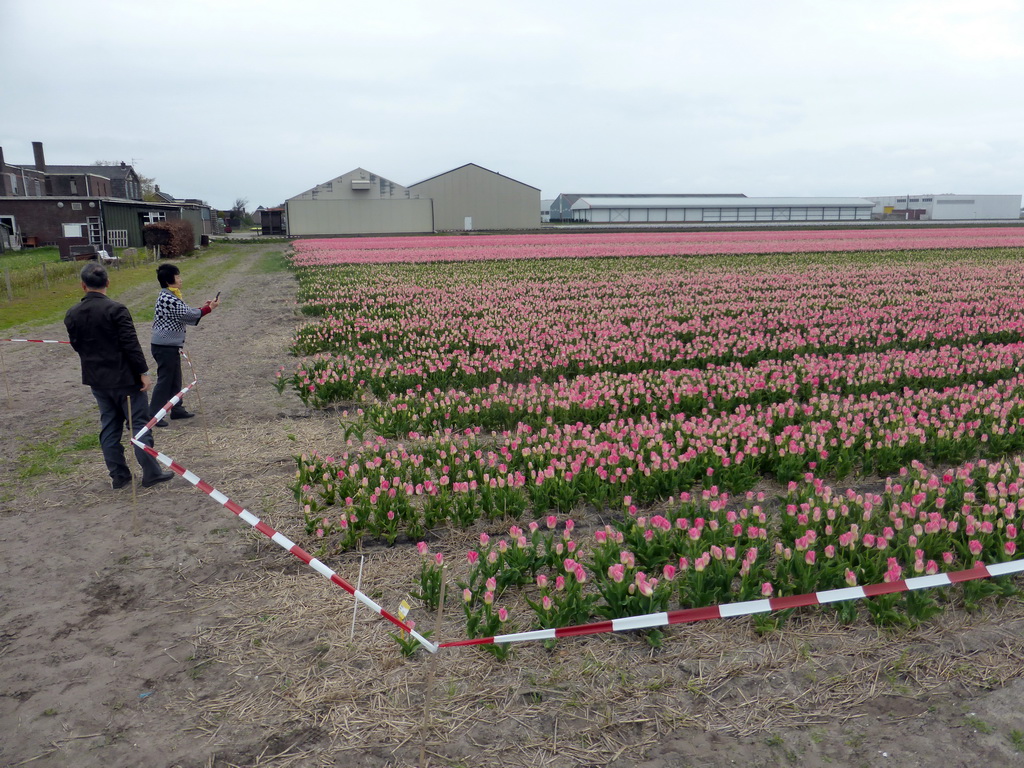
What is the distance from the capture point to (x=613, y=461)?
647cm

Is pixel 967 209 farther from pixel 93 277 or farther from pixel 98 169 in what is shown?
pixel 93 277

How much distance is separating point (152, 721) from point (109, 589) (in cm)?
171

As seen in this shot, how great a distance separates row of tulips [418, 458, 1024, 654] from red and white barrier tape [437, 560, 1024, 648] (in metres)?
0.24

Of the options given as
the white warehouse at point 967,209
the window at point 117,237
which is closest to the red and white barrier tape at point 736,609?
the window at point 117,237

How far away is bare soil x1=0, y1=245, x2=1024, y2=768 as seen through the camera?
356 cm

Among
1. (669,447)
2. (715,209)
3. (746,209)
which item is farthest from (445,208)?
(669,447)

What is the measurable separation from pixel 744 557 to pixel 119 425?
5.84m

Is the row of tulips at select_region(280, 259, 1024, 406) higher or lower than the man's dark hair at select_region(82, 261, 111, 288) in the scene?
lower

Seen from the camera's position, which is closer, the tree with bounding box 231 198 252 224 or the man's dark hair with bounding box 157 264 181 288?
the man's dark hair with bounding box 157 264 181 288

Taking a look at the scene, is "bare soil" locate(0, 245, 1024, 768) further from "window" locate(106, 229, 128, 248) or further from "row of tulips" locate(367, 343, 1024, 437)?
"window" locate(106, 229, 128, 248)

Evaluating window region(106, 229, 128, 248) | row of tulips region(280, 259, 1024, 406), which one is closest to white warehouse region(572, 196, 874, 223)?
window region(106, 229, 128, 248)

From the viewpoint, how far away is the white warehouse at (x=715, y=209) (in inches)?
3789

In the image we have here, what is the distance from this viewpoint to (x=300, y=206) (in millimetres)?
65750

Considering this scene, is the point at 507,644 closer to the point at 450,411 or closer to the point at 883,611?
the point at 883,611
